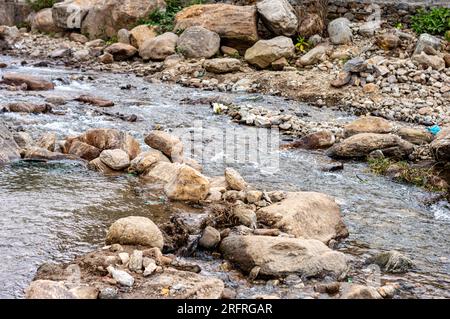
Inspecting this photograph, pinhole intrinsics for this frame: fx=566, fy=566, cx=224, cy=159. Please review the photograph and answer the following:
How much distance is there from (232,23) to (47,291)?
1322 cm

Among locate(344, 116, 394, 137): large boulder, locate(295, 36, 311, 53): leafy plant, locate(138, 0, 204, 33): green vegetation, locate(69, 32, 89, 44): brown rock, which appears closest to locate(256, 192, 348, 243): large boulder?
locate(344, 116, 394, 137): large boulder

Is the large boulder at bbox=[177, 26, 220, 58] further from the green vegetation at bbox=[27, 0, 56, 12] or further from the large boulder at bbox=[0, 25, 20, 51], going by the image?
the green vegetation at bbox=[27, 0, 56, 12]

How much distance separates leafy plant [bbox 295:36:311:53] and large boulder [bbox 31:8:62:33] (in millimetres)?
9566

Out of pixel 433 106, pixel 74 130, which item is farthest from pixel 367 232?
pixel 433 106

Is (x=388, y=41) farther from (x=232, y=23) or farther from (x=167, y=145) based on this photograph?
(x=167, y=145)

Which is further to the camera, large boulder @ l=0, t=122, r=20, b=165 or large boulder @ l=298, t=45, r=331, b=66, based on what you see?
large boulder @ l=298, t=45, r=331, b=66

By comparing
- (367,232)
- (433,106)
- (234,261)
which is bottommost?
(433,106)

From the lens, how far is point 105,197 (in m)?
6.23

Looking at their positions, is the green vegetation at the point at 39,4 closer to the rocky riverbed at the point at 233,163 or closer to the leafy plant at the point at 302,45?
the rocky riverbed at the point at 233,163

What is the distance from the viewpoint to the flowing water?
4.79m

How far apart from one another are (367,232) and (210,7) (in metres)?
12.3

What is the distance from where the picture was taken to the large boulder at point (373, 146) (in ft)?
28.4

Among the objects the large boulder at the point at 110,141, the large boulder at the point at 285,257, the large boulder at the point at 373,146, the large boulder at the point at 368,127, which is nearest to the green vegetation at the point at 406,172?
the large boulder at the point at 373,146
